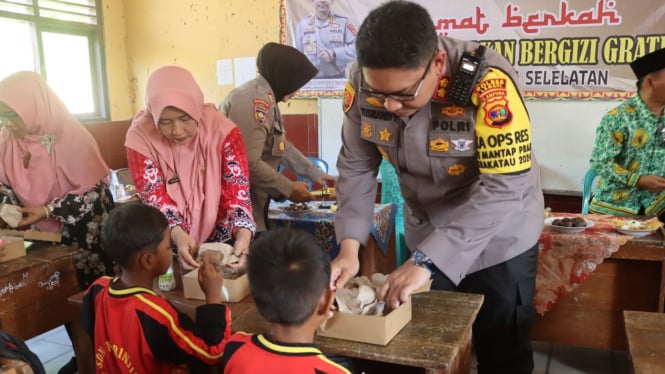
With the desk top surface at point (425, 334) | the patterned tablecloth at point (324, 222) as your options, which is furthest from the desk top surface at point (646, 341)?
the patterned tablecloth at point (324, 222)

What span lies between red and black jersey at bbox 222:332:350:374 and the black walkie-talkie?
819 mm

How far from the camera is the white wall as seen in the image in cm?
424

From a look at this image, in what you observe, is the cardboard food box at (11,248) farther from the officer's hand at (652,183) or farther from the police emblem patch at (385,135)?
the officer's hand at (652,183)

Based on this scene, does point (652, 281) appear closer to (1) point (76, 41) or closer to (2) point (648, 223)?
(2) point (648, 223)

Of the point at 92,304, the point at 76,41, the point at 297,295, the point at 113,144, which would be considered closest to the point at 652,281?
the point at 297,295

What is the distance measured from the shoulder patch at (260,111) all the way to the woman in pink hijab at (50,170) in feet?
2.75

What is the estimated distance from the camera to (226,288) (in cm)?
177

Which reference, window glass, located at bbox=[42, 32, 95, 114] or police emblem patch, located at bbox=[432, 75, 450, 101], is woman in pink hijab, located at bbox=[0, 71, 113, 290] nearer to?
police emblem patch, located at bbox=[432, 75, 450, 101]

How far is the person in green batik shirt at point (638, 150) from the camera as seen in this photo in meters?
3.00

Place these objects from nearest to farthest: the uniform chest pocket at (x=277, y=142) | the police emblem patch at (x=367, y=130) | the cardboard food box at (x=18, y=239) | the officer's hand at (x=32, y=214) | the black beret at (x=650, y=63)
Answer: the police emblem patch at (x=367, y=130)
the cardboard food box at (x=18, y=239)
the officer's hand at (x=32, y=214)
the black beret at (x=650, y=63)
the uniform chest pocket at (x=277, y=142)

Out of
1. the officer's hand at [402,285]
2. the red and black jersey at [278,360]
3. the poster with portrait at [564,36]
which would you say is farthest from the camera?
the poster with portrait at [564,36]

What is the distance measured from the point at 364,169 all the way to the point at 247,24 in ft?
13.3

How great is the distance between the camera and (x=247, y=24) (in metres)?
5.44

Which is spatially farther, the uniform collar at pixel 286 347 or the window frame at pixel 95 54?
the window frame at pixel 95 54
